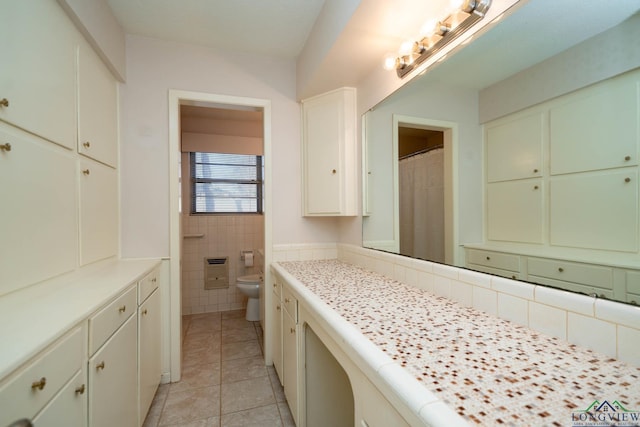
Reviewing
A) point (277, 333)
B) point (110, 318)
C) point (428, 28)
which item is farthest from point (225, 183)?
point (428, 28)

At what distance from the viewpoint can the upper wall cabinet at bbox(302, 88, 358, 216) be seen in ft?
6.53

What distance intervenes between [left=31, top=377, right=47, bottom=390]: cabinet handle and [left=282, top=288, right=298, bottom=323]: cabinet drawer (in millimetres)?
924

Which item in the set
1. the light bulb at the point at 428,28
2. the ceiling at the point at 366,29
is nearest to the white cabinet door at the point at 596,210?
the ceiling at the point at 366,29

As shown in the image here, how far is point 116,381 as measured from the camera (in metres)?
1.15

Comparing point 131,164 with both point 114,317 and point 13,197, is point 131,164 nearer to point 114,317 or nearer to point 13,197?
point 13,197

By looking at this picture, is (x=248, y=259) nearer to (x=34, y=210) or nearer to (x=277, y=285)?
(x=277, y=285)

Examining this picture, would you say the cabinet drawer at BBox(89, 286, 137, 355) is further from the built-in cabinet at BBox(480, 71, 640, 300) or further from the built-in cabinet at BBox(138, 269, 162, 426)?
the built-in cabinet at BBox(480, 71, 640, 300)

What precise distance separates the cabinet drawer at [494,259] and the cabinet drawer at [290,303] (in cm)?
85

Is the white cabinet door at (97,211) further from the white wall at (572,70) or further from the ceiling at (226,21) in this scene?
the white wall at (572,70)

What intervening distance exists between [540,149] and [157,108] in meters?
2.24

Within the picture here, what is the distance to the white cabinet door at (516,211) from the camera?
0.85 m

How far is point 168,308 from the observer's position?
1.97 metres

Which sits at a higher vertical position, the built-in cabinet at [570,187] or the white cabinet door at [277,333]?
the built-in cabinet at [570,187]

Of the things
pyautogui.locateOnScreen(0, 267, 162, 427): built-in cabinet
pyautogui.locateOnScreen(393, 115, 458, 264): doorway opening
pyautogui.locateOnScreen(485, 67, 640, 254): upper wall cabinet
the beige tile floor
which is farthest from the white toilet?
pyautogui.locateOnScreen(485, 67, 640, 254): upper wall cabinet
